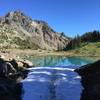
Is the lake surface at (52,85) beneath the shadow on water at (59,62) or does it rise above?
beneath

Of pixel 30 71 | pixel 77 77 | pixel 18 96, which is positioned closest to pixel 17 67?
pixel 30 71

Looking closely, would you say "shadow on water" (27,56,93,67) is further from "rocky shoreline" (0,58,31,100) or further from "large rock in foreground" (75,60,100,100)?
"large rock in foreground" (75,60,100,100)

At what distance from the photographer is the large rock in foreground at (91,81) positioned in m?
36.8

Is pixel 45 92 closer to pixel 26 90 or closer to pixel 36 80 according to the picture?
pixel 26 90

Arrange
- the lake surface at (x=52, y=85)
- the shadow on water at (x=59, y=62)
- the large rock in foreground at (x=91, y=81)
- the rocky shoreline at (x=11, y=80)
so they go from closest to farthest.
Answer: the large rock in foreground at (x=91, y=81)
the lake surface at (x=52, y=85)
the rocky shoreline at (x=11, y=80)
the shadow on water at (x=59, y=62)

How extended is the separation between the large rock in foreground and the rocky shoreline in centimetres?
874

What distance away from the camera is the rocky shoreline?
38188 millimetres

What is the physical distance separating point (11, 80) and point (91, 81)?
1193cm

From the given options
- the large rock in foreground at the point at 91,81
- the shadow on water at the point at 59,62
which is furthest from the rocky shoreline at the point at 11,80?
the shadow on water at the point at 59,62

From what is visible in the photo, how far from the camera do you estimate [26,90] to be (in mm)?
39906

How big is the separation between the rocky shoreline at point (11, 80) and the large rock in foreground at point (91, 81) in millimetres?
8739

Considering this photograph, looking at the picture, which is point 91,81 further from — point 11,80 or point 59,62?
point 59,62

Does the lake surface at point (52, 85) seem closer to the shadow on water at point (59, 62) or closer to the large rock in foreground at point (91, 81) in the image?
the large rock in foreground at point (91, 81)

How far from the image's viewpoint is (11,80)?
44.4 metres
